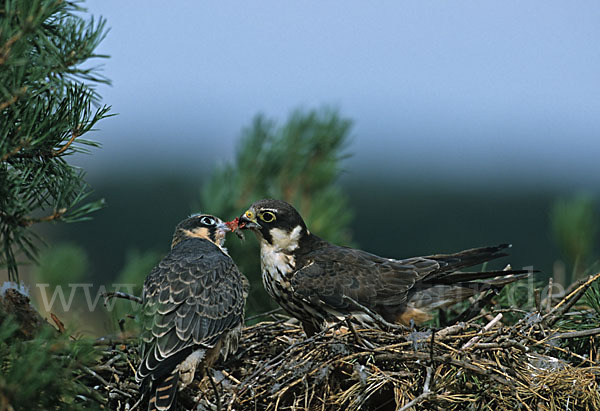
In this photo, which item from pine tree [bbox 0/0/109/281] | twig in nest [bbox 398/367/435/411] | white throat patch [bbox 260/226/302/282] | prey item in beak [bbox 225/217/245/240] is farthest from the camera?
prey item in beak [bbox 225/217/245/240]

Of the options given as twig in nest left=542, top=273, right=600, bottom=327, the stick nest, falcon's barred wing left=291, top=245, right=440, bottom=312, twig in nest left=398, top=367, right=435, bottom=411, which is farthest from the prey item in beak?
twig in nest left=542, top=273, right=600, bottom=327

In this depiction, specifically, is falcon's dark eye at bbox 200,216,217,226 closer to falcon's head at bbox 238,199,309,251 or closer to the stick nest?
falcon's head at bbox 238,199,309,251

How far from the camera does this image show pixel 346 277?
3592 millimetres

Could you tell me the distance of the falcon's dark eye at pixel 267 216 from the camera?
3.78 meters

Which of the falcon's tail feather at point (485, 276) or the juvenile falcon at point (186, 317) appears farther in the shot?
the falcon's tail feather at point (485, 276)

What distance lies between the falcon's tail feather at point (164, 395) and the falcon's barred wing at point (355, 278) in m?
0.99

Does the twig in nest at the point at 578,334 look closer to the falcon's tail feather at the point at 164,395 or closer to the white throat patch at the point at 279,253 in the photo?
the white throat patch at the point at 279,253

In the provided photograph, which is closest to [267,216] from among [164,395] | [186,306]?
[186,306]

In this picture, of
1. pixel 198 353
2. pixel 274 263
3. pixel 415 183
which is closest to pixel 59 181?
pixel 198 353

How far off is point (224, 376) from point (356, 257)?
3.72 feet

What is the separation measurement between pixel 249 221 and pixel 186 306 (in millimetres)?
837

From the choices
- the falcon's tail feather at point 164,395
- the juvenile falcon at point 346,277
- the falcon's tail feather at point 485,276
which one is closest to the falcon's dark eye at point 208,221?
the juvenile falcon at point 346,277

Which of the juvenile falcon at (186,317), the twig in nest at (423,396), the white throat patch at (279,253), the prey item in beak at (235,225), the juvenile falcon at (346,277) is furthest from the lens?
the prey item in beak at (235,225)

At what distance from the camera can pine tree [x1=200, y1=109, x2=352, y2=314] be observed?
4.11 meters
